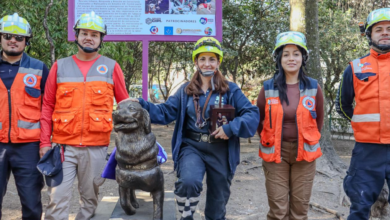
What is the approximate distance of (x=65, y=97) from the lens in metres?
3.51

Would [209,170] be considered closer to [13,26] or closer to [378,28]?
[378,28]

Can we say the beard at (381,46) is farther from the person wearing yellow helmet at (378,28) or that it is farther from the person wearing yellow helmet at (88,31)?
the person wearing yellow helmet at (88,31)

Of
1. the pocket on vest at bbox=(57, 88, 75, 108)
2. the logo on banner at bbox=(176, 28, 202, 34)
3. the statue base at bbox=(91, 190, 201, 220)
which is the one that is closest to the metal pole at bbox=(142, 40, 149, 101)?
the logo on banner at bbox=(176, 28, 202, 34)

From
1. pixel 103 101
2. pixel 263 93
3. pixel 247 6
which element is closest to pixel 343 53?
pixel 247 6

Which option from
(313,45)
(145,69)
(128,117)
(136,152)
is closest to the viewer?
(128,117)

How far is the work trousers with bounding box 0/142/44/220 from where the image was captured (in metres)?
3.47

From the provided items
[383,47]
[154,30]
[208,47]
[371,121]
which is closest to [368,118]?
[371,121]

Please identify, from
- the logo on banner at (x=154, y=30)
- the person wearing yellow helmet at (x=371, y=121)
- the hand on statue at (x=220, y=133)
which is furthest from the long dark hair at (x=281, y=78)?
the logo on banner at (x=154, y=30)

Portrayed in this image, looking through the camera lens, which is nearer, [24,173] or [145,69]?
[24,173]

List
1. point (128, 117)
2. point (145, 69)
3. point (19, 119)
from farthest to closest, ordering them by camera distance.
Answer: point (145, 69), point (19, 119), point (128, 117)

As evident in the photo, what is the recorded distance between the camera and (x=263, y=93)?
12.0ft

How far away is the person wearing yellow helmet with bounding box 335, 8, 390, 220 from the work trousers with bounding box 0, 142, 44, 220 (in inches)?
117

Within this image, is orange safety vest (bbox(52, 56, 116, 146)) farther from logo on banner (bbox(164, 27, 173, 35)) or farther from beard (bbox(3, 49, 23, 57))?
logo on banner (bbox(164, 27, 173, 35))

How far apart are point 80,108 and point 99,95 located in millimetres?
220
